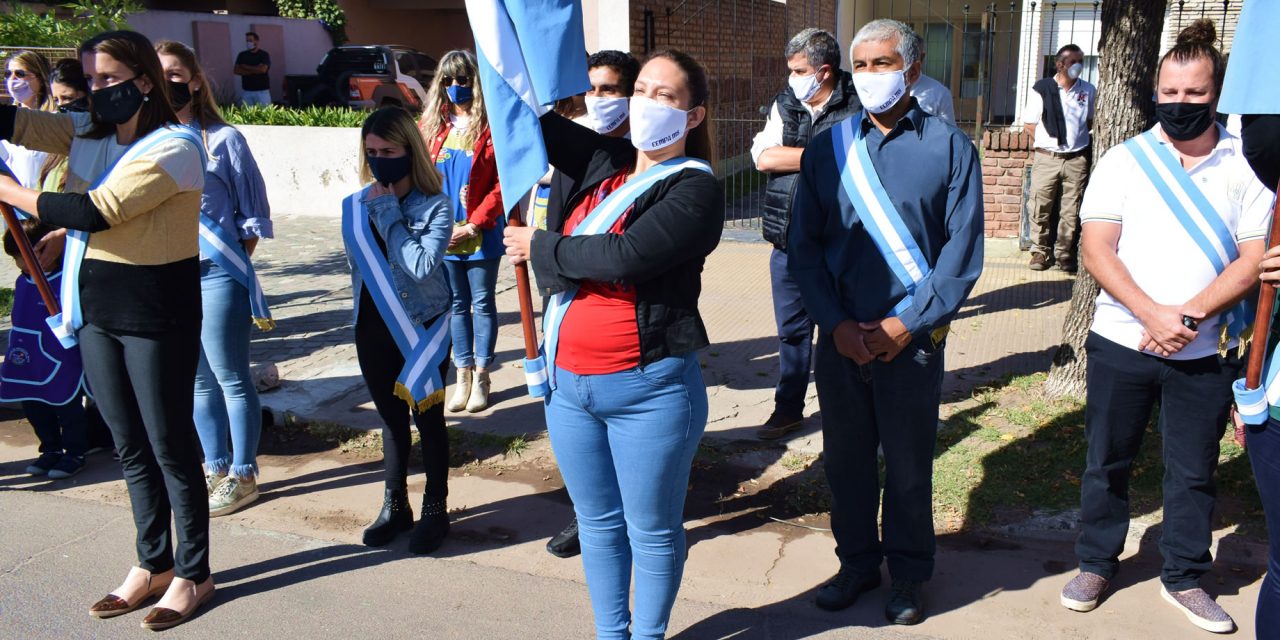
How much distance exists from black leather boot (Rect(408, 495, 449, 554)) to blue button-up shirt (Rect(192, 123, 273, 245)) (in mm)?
1422

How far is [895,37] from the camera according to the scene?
11.7 ft

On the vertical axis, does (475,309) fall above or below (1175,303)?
below

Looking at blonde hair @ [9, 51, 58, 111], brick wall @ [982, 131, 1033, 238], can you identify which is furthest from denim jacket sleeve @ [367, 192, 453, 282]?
brick wall @ [982, 131, 1033, 238]

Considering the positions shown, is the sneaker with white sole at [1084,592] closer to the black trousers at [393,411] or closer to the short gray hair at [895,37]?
the short gray hair at [895,37]

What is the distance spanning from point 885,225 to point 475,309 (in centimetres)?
307

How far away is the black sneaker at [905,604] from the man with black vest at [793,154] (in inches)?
62.1

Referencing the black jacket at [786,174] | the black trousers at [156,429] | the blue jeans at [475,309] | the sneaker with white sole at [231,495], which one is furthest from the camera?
the blue jeans at [475,309]

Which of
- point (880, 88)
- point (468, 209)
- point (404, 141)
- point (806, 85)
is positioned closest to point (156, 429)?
point (404, 141)

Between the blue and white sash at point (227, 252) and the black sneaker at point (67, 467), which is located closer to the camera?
the blue and white sash at point (227, 252)

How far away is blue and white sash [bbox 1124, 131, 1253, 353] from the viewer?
11.1 ft

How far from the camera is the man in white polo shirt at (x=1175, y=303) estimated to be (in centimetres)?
337

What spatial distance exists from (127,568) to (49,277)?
170cm

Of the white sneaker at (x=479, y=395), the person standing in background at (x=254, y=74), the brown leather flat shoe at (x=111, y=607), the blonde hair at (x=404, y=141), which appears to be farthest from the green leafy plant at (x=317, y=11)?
the brown leather flat shoe at (x=111, y=607)

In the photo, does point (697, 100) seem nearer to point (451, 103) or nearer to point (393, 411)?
point (393, 411)
